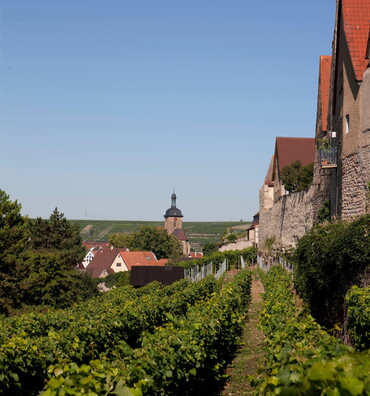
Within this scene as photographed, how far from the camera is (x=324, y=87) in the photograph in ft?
95.7

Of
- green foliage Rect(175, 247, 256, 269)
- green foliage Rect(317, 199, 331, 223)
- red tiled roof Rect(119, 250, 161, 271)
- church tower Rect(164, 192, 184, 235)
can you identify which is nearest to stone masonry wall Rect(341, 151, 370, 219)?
green foliage Rect(317, 199, 331, 223)

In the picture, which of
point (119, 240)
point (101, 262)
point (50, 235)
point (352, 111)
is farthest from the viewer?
point (119, 240)

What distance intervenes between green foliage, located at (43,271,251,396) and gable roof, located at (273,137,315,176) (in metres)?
29.1

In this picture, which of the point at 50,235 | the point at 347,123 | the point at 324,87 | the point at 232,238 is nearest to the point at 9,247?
the point at 50,235

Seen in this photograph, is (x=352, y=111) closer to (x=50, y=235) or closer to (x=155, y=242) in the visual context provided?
(x=50, y=235)

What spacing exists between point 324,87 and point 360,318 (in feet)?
64.6

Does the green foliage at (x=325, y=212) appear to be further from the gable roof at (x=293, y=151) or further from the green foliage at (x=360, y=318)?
the gable roof at (x=293, y=151)

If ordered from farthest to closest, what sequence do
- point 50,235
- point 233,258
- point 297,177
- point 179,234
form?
point 179,234, point 50,235, point 233,258, point 297,177

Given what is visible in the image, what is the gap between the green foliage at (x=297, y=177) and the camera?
122 feet

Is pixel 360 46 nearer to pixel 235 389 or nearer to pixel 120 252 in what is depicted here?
pixel 235 389

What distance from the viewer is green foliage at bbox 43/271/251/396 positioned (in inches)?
244

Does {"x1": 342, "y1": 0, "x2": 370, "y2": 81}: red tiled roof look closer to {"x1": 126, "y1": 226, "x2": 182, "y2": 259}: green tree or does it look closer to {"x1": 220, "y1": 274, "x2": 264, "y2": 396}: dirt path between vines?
{"x1": 220, "y1": 274, "x2": 264, "y2": 396}: dirt path between vines

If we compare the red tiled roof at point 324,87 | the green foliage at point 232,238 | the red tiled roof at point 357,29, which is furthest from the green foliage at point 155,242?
the red tiled roof at point 357,29

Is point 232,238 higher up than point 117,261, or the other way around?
point 232,238
